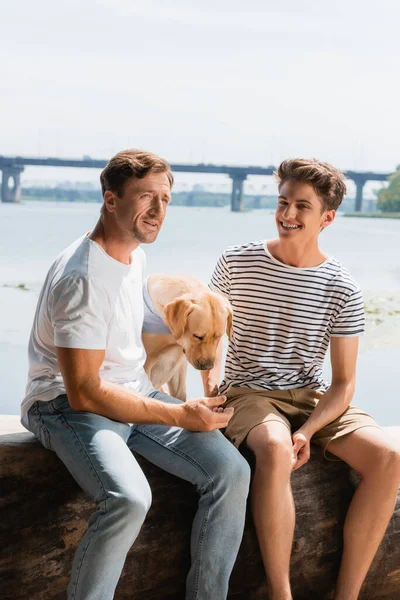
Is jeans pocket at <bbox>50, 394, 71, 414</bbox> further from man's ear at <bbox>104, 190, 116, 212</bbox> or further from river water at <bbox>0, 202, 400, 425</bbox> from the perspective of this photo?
river water at <bbox>0, 202, 400, 425</bbox>

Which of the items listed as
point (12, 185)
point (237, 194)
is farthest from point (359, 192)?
point (12, 185)

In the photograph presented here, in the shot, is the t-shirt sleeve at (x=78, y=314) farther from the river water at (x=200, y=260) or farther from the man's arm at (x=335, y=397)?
the river water at (x=200, y=260)

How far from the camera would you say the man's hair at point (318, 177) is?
7.48 ft

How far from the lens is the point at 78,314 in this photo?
1.86 m

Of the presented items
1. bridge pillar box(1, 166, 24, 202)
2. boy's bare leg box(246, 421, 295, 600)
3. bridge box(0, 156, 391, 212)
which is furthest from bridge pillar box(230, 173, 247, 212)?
boy's bare leg box(246, 421, 295, 600)

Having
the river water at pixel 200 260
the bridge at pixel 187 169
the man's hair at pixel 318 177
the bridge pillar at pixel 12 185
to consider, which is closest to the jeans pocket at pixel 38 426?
the man's hair at pixel 318 177

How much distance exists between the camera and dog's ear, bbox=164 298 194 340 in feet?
7.16

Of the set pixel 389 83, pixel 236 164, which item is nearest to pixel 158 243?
pixel 236 164

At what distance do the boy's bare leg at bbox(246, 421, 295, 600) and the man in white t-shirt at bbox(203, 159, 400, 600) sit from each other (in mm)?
58

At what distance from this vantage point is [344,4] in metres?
15.5

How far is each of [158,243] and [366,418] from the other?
9430 mm

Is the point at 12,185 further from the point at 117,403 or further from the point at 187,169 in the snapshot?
the point at 117,403

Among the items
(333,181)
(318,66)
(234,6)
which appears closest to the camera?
(333,181)

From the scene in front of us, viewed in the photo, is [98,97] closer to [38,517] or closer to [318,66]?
[318,66]
